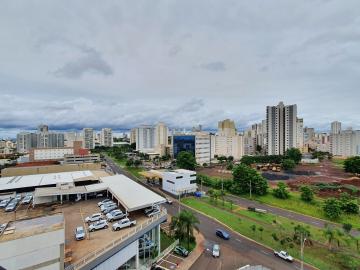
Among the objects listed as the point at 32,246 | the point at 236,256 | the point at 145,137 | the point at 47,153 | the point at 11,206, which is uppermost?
the point at 145,137

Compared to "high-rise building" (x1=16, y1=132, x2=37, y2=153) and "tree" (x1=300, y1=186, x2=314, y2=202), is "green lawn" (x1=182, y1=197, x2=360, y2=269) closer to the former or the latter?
"tree" (x1=300, y1=186, x2=314, y2=202)

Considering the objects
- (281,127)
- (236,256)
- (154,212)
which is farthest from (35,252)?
(281,127)

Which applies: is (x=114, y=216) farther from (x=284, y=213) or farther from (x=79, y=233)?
(x=284, y=213)

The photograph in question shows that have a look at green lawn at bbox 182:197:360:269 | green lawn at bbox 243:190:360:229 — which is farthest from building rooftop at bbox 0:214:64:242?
green lawn at bbox 243:190:360:229

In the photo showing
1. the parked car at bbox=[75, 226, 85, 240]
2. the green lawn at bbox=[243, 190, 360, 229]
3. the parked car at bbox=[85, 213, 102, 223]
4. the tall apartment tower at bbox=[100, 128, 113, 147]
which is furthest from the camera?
the tall apartment tower at bbox=[100, 128, 113, 147]

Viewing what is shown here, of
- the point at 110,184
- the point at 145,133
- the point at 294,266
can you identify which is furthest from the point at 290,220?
the point at 145,133

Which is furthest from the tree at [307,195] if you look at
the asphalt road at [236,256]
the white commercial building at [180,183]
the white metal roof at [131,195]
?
the white metal roof at [131,195]
